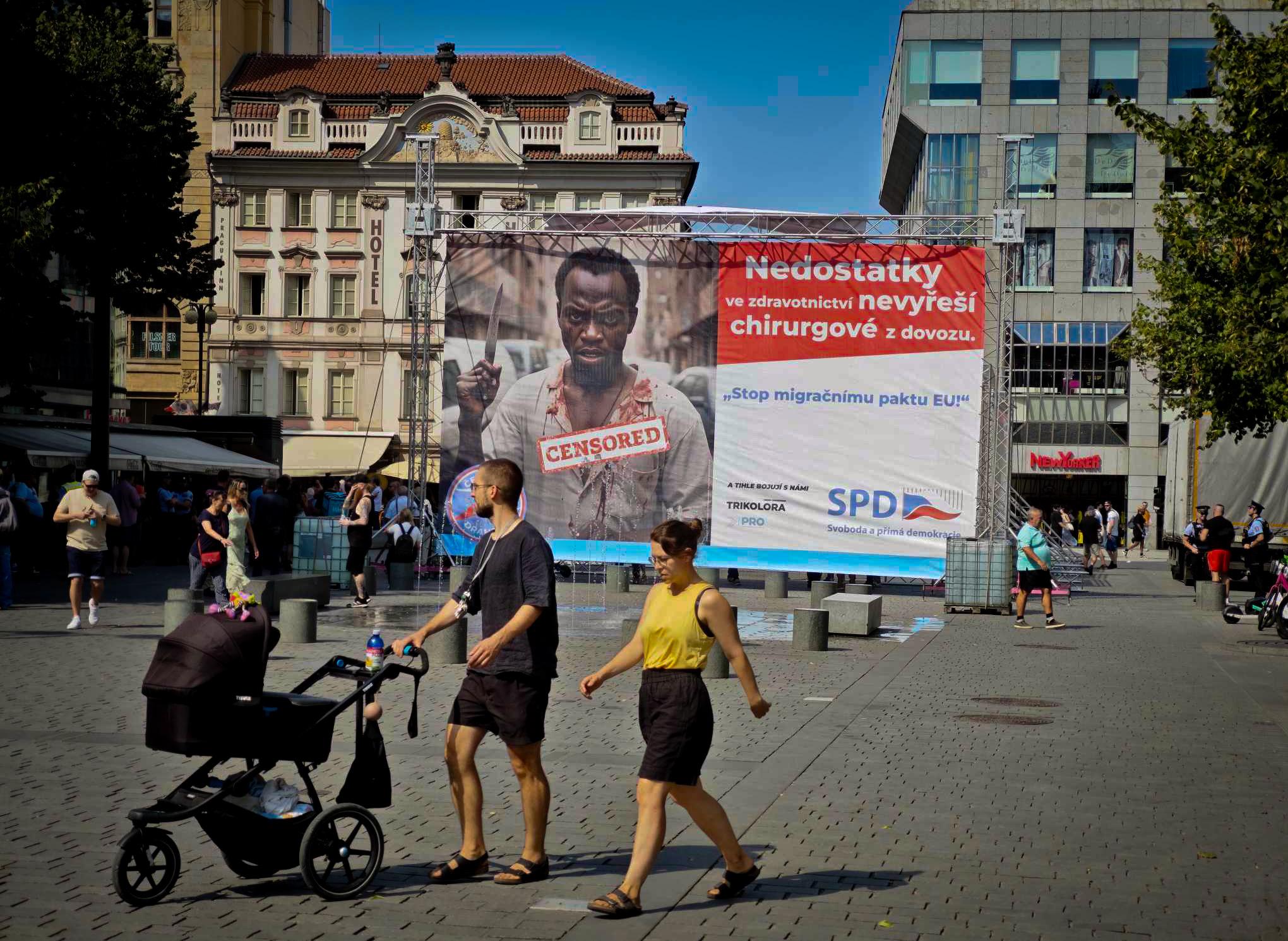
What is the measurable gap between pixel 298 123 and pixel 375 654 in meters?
56.7

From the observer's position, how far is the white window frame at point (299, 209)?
196 ft

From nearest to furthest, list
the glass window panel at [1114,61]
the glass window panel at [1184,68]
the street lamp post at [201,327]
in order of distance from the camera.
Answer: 1. the street lamp post at [201,327]
2. the glass window panel at [1184,68]
3. the glass window panel at [1114,61]

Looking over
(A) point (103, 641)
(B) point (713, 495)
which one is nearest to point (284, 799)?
(A) point (103, 641)

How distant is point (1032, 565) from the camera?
21922 mm

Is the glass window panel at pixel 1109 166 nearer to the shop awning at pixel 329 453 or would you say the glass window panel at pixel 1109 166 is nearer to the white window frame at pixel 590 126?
the white window frame at pixel 590 126

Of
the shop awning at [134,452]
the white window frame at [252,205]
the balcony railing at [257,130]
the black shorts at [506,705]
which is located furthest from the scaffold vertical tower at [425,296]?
the balcony railing at [257,130]

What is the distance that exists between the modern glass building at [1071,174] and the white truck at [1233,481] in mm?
26429

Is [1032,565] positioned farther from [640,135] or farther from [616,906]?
[640,135]

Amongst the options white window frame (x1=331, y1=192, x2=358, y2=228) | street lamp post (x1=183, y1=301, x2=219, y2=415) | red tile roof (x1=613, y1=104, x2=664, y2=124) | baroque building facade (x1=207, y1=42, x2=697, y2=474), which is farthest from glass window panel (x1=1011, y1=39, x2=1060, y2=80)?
street lamp post (x1=183, y1=301, x2=219, y2=415)

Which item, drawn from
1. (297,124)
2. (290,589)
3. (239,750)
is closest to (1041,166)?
(297,124)

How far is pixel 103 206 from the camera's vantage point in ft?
100

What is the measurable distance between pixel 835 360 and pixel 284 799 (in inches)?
779

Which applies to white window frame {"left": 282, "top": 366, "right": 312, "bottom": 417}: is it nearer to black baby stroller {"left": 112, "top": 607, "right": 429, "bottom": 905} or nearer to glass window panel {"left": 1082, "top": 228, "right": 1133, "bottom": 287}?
glass window panel {"left": 1082, "top": 228, "right": 1133, "bottom": 287}

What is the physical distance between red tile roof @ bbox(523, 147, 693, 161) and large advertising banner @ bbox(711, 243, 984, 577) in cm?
3355
